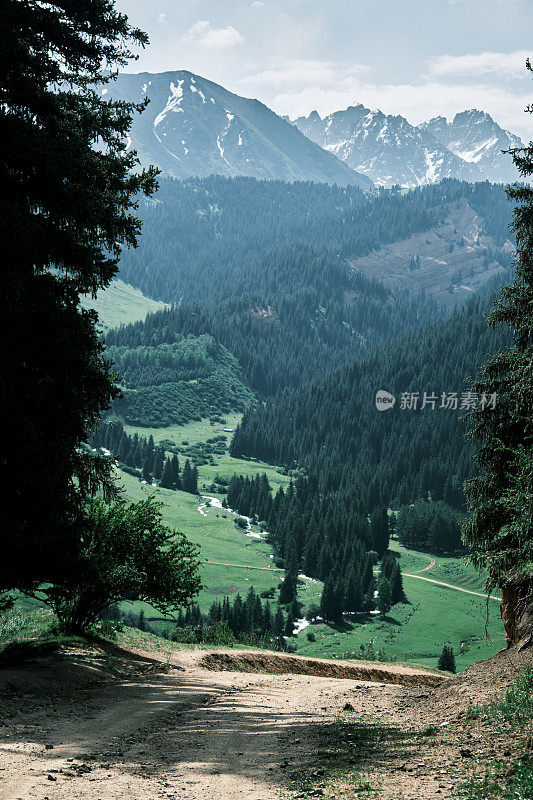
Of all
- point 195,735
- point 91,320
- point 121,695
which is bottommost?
point 121,695

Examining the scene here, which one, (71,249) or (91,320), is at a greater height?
(71,249)

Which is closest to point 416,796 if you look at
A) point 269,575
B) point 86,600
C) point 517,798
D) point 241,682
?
point 517,798

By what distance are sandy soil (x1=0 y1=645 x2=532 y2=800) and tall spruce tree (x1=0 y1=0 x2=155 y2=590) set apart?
3569 millimetres

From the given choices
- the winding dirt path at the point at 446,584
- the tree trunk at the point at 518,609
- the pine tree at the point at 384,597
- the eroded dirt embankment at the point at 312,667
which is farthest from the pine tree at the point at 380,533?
the tree trunk at the point at 518,609

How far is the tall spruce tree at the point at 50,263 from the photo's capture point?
15602 mm

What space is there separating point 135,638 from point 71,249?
1847 centimetres

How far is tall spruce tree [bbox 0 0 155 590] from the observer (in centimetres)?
1560

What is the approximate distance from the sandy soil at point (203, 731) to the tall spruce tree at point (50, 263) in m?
3.57

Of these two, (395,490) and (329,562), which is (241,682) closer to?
(329,562)

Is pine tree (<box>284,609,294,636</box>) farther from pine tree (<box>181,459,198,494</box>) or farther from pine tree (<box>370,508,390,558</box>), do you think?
pine tree (<box>181,459,198,494</box>)

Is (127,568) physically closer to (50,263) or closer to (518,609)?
(50,263)

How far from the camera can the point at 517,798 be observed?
888 centimetres

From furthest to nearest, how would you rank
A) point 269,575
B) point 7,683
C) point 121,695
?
1. point 269,575
2. point 121,695
3. point 7,683

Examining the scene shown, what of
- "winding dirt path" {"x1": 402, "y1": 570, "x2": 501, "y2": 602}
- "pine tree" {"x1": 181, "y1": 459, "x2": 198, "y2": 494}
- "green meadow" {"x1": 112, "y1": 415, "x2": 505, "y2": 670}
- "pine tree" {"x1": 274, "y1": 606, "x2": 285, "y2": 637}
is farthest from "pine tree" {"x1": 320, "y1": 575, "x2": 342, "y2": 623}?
"pine tree" {"x1": 181, "y1": 459, "x2": 198, "y2": 494}
